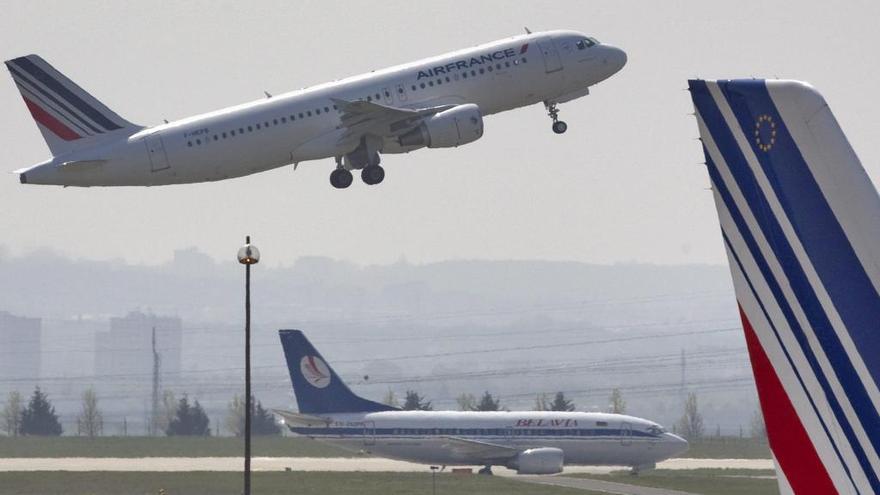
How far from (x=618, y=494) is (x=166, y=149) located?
73.6 ft

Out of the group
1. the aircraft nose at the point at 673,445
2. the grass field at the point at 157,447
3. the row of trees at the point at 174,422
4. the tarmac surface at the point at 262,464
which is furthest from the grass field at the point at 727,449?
the row of trees at the point at 174,422

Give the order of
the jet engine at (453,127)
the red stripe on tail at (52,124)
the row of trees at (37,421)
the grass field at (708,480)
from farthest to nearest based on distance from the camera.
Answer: the row of trees at (37,421) → the grass field at (708,480) → the red stripe on tail at (52,124) → the jet engine at (453,127)

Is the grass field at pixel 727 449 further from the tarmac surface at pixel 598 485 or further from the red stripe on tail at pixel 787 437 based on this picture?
the red stripe on tail at pixel 787 437

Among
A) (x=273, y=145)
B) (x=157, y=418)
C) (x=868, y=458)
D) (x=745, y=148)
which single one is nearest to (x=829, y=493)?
(x=868, y=458)

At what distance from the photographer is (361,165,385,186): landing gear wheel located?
62906 millimetres

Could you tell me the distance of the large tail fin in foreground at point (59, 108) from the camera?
6544 cm

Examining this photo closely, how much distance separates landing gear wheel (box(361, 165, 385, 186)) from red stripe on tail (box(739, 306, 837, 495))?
52207 millimetres

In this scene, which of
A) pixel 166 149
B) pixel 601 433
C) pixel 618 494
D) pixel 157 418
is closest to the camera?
pixel 166 149

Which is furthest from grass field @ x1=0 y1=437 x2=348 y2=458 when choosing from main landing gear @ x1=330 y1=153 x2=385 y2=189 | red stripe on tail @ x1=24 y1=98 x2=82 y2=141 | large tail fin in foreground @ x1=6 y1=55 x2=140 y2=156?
main landing gear @ x1=330 y1=153 x2=385 y2=189

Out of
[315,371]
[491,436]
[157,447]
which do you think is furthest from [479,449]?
[157,447]

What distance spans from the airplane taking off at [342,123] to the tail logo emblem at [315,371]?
2399 cm

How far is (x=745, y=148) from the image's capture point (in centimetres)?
1049

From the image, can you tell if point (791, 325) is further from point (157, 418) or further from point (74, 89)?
point (157, 418)

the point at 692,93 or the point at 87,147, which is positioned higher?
the point at 87,147
